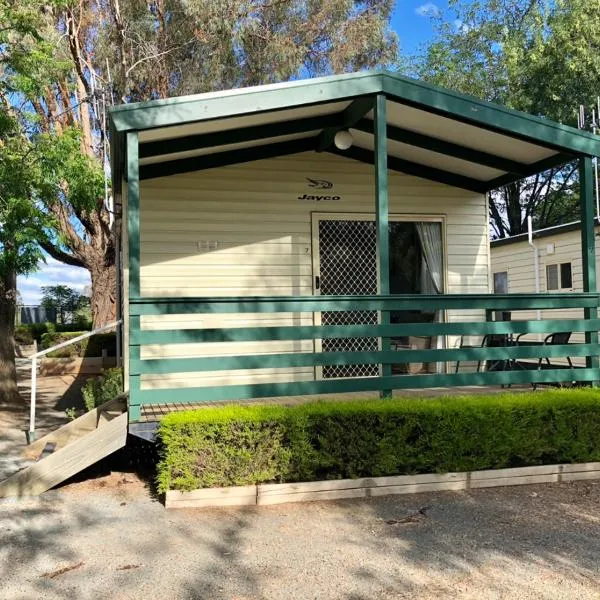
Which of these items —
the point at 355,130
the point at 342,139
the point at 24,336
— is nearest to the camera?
the point at 342,139

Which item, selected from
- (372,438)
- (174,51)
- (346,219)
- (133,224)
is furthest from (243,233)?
(174,51)

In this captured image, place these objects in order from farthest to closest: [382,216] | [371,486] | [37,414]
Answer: [37,414] → [382,216] → [371,486]

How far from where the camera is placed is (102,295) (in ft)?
53.4

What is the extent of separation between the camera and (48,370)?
13.7 metres

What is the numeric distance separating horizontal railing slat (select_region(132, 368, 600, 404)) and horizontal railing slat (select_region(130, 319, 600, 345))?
0.37 meters

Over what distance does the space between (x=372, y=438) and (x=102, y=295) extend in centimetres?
1313

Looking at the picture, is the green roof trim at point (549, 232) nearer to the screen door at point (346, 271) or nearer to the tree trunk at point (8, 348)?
the screen door at point (346, 271)

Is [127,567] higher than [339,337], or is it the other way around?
[339,337]

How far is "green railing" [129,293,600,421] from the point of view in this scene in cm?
459

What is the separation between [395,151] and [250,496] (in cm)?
452

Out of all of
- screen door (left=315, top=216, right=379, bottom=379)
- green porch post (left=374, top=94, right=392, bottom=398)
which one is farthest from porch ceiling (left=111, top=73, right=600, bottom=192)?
screen door (left=315, top=216, right=379, bottom=379)

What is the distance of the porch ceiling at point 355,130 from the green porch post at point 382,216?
0.93 feet

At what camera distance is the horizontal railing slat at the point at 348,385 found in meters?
4.61

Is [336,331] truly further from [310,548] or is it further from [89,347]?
[89,347]
